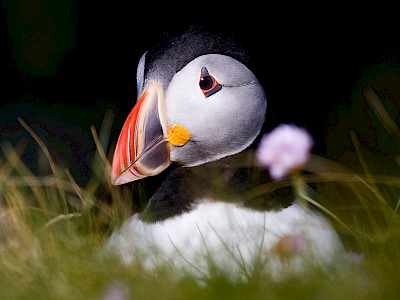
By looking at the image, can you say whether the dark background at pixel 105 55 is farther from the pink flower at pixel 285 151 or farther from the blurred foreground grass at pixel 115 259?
the pink flower at pixel 285 151

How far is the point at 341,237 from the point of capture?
2.99 m

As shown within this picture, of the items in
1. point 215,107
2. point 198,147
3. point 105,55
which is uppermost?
point 215,107

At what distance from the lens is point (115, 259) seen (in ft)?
8.71

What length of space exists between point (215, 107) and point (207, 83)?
7cm

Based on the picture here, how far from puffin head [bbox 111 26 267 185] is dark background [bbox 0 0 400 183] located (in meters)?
0.78

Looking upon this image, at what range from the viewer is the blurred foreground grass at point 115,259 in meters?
2.32

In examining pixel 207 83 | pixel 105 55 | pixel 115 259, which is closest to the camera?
pixel 115 259

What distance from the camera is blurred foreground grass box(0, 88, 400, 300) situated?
2.32 m

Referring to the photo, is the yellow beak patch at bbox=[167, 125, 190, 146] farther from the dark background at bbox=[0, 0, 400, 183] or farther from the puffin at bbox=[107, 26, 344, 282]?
the dark background at bbox=[0, 0, 400, 183]

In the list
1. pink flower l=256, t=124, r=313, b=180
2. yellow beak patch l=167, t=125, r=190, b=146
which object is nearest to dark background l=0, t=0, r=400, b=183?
yellow beak patch l=167, t=125, r=190, b=146

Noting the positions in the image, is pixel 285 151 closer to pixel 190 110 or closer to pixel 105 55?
pixel 190 110

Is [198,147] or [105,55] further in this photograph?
[105,55]

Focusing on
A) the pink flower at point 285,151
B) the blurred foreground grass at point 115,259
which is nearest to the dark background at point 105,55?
the blurred foreground grass at point 115,259

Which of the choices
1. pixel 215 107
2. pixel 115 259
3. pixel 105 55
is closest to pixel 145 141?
pixel 215 107
